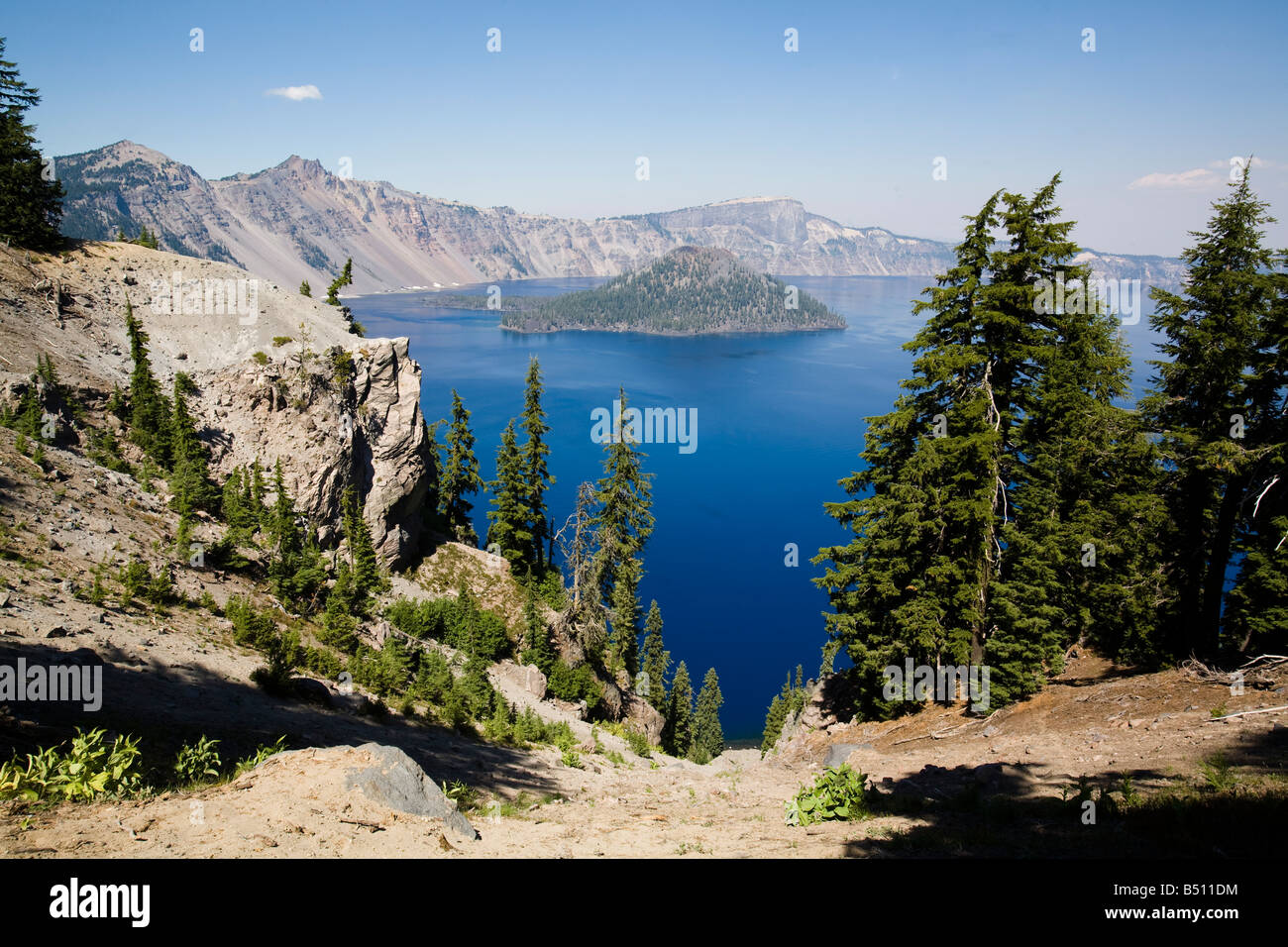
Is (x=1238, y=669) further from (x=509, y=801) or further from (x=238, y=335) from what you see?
(x=238, y=335)

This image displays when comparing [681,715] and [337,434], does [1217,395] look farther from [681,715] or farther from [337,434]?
[681,715]

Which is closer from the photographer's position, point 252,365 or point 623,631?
point 252,365

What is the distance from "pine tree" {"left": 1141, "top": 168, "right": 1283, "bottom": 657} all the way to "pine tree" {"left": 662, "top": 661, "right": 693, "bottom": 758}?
3389 centimetres

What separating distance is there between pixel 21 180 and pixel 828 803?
37.1 metres

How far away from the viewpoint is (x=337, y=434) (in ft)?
93.0

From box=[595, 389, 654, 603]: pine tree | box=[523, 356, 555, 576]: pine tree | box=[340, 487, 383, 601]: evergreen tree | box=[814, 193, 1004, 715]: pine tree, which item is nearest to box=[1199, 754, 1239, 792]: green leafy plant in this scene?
box=[814, 193, 1004, 715]: pine tree

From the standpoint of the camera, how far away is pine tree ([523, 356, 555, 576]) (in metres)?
33.8

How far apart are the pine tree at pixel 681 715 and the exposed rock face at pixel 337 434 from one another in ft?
80.7

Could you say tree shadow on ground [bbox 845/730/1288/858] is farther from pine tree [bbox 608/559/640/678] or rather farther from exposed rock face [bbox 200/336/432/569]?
exposed rock face [bbox 200/336/432/569]

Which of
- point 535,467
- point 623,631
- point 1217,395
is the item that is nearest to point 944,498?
point 1217,395

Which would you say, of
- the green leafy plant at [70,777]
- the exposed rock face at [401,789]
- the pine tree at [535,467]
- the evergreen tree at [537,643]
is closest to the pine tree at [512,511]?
the pine tree at [535,467]

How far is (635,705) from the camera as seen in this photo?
3228 centimetres

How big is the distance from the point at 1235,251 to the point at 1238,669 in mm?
9929
